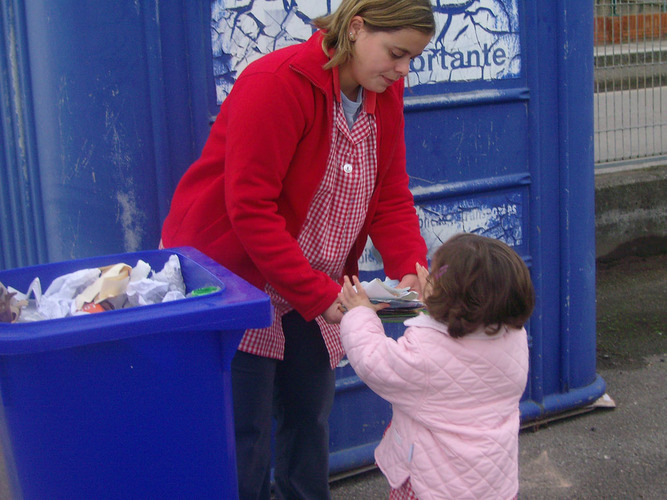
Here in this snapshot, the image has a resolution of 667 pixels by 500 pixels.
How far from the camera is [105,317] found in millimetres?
1339

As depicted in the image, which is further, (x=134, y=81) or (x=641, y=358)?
(x=641, y=358)

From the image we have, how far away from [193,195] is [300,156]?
0.96 feet

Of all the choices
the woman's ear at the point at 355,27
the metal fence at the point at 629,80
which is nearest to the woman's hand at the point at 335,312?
the woman's ear at the point at 355,27

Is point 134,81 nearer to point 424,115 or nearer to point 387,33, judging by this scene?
point 387,33

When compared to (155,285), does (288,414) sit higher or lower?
lower

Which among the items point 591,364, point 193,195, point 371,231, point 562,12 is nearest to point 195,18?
point 193,195

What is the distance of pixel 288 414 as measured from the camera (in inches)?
84.5

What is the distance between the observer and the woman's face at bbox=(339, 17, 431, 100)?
1.79 metres

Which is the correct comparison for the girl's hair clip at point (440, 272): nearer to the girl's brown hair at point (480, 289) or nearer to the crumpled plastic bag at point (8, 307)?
the girl's brown hair at point (480, 289)

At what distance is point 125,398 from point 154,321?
16 cm

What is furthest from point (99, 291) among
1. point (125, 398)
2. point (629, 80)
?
point (629, 80)

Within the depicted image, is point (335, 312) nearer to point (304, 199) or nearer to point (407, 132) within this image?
point (304, 199)

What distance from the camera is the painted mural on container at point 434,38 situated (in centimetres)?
228

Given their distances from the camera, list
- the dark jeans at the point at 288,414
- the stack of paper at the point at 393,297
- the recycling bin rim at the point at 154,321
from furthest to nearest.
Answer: the dark jeans at the point at 288,414
the stack of paper at the point at 393,297
the recycling bin rim at the point at 154,321
